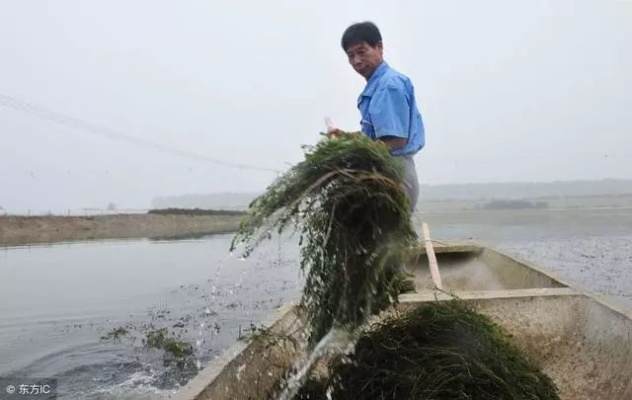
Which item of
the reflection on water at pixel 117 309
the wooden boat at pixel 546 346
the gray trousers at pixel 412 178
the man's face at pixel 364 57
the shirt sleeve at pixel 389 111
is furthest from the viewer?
the reflection on water at pixel 117 309

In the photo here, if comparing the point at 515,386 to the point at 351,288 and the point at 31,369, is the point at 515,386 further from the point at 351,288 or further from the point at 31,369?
the point at 31,369

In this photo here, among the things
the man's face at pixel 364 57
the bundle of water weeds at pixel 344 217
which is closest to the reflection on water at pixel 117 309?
the bundle of water weeds at pixel 344 217

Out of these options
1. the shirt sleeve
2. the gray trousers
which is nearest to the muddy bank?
the gray trousers

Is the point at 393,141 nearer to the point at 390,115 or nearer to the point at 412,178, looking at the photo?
the point at 390,115

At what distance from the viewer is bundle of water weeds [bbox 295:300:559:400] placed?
2793 mm

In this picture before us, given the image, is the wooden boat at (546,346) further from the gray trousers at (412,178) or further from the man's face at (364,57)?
the man's face at (364,57)

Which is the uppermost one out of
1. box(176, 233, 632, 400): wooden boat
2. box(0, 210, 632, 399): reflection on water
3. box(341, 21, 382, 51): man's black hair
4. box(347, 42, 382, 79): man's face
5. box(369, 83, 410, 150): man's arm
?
box(341, 21, 382, 51): man's black hair

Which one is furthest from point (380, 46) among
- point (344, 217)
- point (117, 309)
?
point (117, 309)

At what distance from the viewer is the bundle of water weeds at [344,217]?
281 centimetres

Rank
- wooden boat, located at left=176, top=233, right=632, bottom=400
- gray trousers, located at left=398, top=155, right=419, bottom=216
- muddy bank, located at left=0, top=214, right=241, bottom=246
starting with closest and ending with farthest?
wooden boat, located at left=176, top=233, right=632, bottom=400
gray trousers, located at left=398, top=155, right=419, bottom=216
muddy bank, located at left=0, top=214, right=241, bottom=246

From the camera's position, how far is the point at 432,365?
9.47ft

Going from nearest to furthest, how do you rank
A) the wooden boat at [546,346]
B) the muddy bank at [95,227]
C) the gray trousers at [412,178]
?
the wooden boat at [546,346] → the gray trousers at [412,178] → the muddy bank at [95,227]

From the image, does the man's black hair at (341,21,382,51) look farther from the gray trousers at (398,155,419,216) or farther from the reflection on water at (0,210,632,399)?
the reflection on water at (0,210,632,399)

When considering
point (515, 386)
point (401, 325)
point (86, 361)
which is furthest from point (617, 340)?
point (86, 361)
